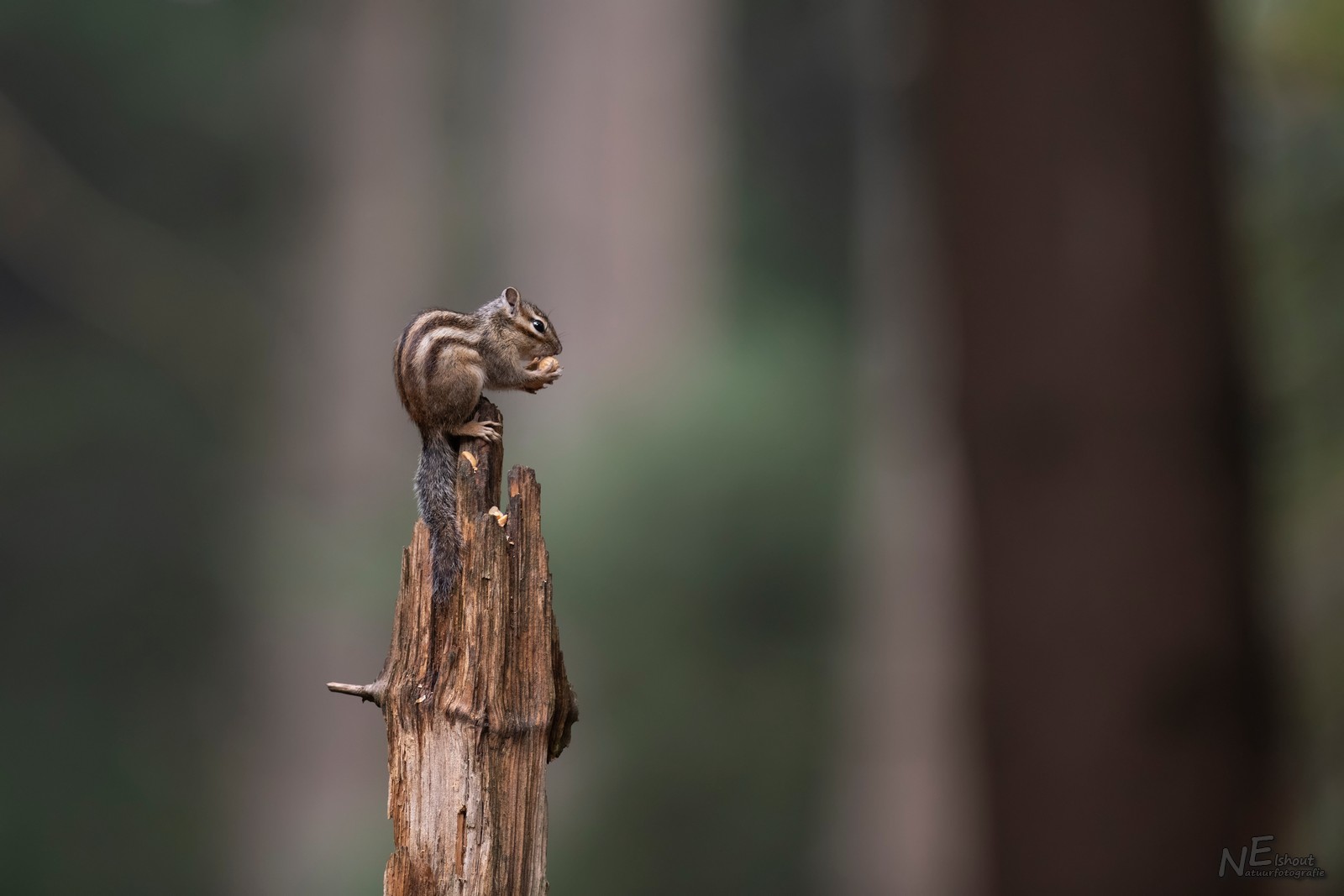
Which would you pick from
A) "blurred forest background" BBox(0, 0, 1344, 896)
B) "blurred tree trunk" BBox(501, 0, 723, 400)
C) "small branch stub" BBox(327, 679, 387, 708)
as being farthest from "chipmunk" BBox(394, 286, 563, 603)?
"blurred tree trunk" BBox(501, 0, 723, 400)

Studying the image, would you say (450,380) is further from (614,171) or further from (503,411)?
(614,171)

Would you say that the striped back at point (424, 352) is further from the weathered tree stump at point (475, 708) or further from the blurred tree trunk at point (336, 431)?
the blurred tree trunk at point (336, 431)

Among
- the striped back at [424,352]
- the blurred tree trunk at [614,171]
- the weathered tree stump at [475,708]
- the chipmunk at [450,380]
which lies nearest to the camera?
the weathered tree stump at [475,708]

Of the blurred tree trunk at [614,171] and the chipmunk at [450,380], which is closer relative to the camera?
the chipmunk at [450,380]

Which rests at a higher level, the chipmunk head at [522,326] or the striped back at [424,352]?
the chipmunk head at [522,326]

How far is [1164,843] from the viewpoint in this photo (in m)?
2.15

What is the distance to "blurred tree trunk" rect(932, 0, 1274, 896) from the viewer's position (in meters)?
2.12

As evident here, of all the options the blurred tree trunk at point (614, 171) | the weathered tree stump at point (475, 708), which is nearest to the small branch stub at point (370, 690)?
the weathered tree stump at point (475, 708)

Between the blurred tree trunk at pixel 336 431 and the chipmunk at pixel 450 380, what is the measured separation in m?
2.91

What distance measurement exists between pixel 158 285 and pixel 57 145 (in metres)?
0.76

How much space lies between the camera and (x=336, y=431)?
5.73 m

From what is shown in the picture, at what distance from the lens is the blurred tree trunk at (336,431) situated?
527cm

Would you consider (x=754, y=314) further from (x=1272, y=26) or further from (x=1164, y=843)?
(x=1164, y=843)

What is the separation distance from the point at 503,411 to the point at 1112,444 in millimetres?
3563
